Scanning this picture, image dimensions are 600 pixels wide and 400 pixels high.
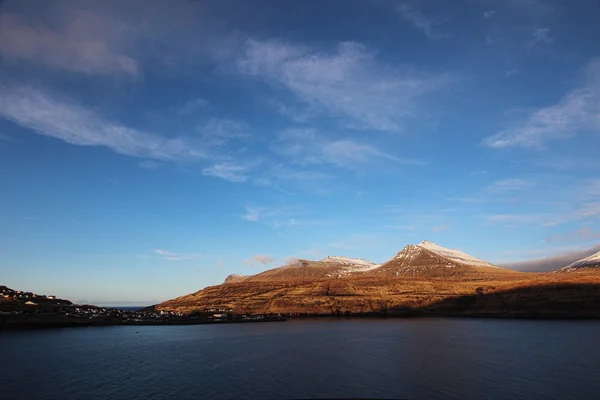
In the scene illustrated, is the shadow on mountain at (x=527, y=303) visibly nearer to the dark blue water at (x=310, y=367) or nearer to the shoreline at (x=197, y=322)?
the shoreline at (x=197, y=322)

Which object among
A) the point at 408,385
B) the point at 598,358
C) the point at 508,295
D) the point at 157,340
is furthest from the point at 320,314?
the point at 408,385

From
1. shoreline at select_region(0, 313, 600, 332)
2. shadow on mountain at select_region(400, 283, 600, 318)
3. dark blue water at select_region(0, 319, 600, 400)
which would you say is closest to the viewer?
dark blue water at select_region(0, 319, 600, 400)

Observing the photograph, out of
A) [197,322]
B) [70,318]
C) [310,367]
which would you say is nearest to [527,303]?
[197,322]

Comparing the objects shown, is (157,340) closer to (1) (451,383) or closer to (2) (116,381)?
(2) (116,381)

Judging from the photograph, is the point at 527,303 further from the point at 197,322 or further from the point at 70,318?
the point at 70,318

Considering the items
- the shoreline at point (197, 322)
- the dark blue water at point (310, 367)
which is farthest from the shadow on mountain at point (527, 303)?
the dark blue water at point (310, 367)

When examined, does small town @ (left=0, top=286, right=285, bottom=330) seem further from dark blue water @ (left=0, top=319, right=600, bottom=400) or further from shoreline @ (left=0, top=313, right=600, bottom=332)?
dark blue water @ (left=0, top=319, right=600, bottom=400)

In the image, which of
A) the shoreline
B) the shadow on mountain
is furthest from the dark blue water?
the shadow on mountain
